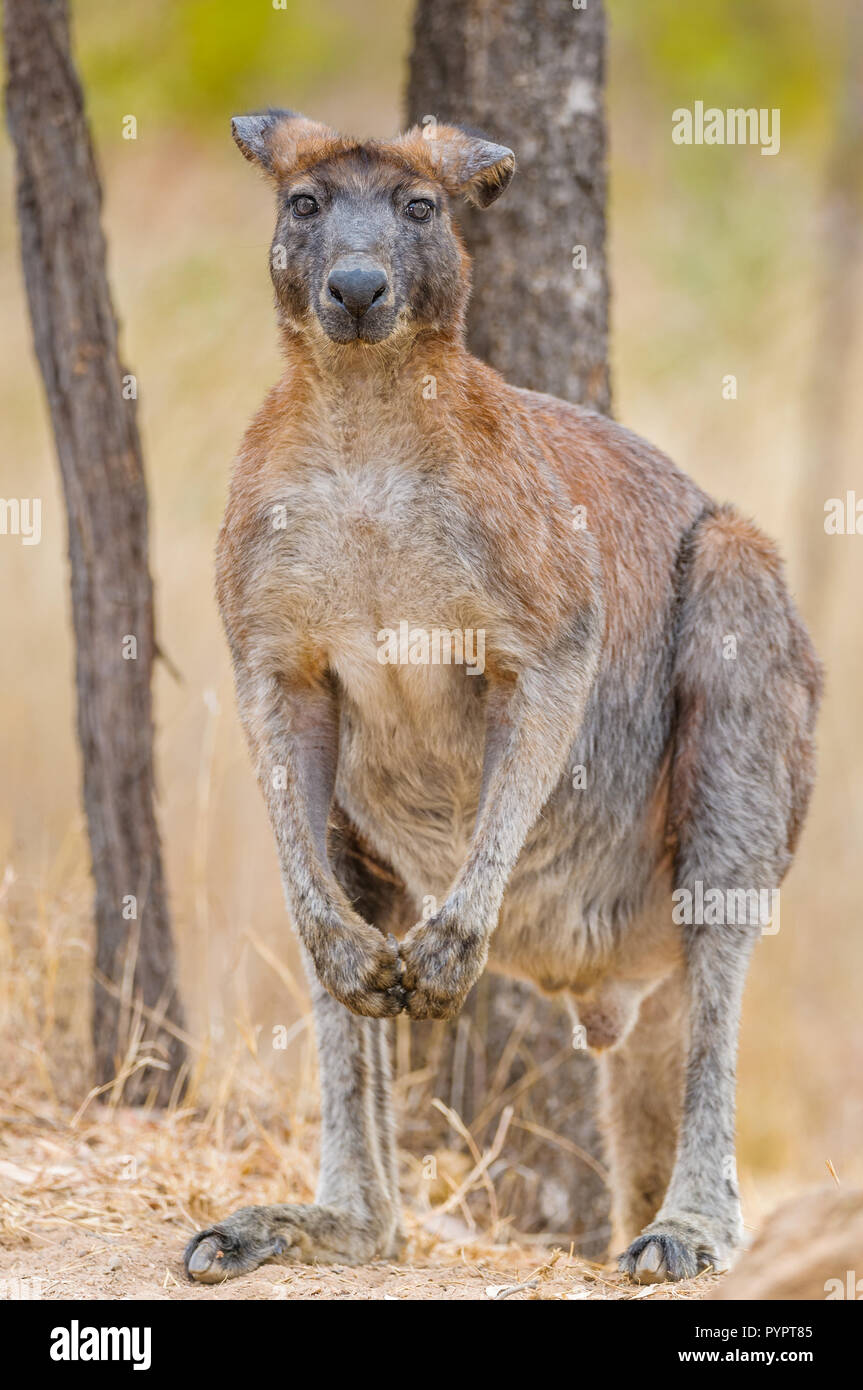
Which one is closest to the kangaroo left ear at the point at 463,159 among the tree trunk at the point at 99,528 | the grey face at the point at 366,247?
the grey face at the point at 366,247

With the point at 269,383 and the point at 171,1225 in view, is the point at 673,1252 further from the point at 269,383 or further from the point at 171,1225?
the point at 269,383

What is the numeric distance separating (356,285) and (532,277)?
2.32 metres

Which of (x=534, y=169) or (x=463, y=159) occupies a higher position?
(x=534, y=169)

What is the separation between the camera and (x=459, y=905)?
4125 mm

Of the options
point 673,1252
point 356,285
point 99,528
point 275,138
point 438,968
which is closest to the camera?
point 356,285

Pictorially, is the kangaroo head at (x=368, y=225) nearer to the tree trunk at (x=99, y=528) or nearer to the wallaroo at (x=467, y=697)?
the wallaroo at (x=467, y=697)

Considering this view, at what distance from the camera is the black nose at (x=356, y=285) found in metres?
3.85

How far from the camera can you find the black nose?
3846 millimetres

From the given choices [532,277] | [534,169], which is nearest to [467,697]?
[532,277]

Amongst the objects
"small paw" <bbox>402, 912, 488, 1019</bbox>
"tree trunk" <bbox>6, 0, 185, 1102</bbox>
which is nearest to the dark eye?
"tree trunk" <bbox>6, 0, 185, 1102</bbox>

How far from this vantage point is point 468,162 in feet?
14.3

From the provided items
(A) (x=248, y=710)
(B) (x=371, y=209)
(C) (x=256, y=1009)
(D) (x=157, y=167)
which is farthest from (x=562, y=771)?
(D) (x=157, y=167)

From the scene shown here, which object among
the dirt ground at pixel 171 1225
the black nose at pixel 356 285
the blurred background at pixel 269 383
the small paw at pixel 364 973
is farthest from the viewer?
the blurred background at pixel 269 383

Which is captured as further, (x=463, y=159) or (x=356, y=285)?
(x=463, y=159)
